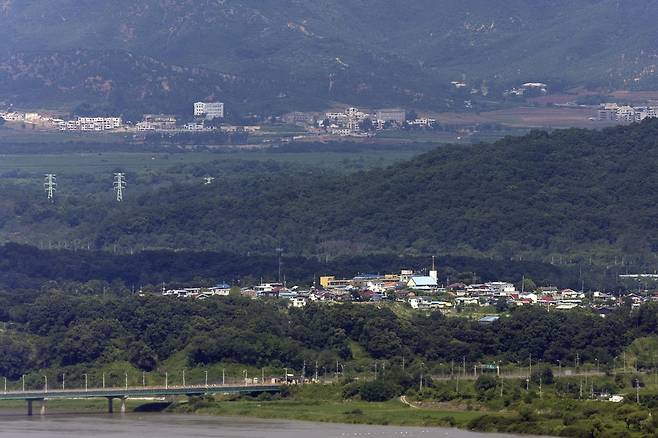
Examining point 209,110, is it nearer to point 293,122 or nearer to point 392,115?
point 293,122

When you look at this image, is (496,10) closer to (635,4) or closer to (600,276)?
(635,4)

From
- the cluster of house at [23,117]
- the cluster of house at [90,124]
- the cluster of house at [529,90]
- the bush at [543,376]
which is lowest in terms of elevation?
the bush at [543,376]

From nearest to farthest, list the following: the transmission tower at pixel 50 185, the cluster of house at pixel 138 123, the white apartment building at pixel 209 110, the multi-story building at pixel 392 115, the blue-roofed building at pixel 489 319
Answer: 1. the blue-roofed building at pixel 489 319
2. the transmission tower at pixel 50 185
3. the cluster of house at pixel 138 123
4. the multi-story building at pixel 392 115
5. the white apartment building at pixel 209 110

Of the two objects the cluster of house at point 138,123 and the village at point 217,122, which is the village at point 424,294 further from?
the cluster of house at point 138,123

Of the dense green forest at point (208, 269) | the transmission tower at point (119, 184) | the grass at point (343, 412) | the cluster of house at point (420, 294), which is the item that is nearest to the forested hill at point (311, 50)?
the transmission tower at point (119, 184)

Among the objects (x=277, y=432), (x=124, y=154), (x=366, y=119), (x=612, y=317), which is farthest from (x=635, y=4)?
(x=277, y=432)

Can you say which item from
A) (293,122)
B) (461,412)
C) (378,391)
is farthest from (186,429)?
(293,122)
